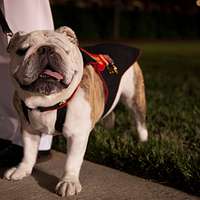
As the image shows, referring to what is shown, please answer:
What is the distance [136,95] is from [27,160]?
3.80 ft

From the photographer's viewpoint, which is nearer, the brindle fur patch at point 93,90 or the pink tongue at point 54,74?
the pink tongue at point 54,74

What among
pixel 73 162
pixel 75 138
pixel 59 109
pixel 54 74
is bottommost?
pixel 73 162

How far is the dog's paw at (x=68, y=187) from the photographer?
122 inches

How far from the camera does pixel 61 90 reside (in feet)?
9.57

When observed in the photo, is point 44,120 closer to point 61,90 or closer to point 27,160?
point 61,90

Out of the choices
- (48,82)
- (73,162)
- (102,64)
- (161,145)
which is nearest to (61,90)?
(48,82)

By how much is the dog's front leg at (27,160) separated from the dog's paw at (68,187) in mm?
362

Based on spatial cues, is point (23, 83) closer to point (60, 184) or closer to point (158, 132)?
point (60, 184)

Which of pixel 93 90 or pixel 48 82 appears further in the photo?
pixel 93 90

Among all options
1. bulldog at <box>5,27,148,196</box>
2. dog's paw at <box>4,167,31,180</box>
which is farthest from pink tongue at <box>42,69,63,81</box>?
dog's paw at <box>4,167,31,180</box>

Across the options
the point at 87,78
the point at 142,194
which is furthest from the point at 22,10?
the point at 142,194

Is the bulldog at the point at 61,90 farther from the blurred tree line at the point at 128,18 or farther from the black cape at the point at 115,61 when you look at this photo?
the blurred tree line at the point at 128,18

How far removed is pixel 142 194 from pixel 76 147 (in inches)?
19.7

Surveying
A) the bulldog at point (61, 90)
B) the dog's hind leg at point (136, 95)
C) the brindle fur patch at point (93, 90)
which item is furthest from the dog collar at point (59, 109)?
the dog's hind leg at point (136, 95)
